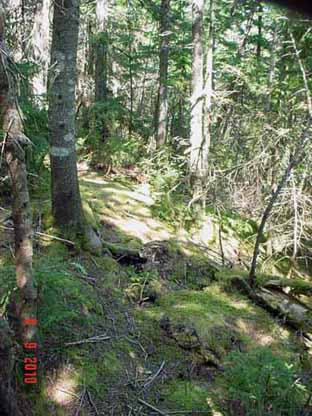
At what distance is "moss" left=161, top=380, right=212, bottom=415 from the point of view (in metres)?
4.00

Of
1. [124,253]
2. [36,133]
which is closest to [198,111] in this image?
[36,133]

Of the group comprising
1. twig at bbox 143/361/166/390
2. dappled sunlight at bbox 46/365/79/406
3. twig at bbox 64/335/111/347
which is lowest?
twig at bbox 143/361/166/390

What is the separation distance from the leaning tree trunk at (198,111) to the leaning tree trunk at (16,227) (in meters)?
6.24

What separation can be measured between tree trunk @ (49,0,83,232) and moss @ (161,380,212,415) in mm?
2613

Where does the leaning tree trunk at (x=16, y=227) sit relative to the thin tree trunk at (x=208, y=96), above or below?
below

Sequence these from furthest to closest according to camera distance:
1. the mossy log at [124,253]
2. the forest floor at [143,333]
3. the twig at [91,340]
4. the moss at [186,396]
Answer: the mossy log at [124,253]
the twig at [91,340]
the moss at [186,396]
the forest floor at [143,333]

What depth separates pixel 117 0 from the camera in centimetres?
1806

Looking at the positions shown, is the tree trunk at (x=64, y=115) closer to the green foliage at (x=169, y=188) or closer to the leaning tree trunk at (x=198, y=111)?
the green foliage at (x=169, y=188)

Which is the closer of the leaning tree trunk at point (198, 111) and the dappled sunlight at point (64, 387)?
the dappled sunlight at point (64, 387)

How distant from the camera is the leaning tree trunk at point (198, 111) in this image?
9500 millimetres

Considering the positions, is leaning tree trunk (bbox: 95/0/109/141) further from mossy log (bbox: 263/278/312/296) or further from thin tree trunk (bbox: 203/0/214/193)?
mossy log (bbox: 263/278/312/296)

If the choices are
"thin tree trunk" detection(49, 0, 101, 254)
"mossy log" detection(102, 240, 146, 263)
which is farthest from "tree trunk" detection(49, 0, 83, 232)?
"mossy log" detection(102, 240, 146, 263)

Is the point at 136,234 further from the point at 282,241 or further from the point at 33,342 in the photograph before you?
the point at 33,342

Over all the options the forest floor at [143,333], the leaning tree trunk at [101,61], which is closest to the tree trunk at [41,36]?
the leaning tree trunk at [101,61]
